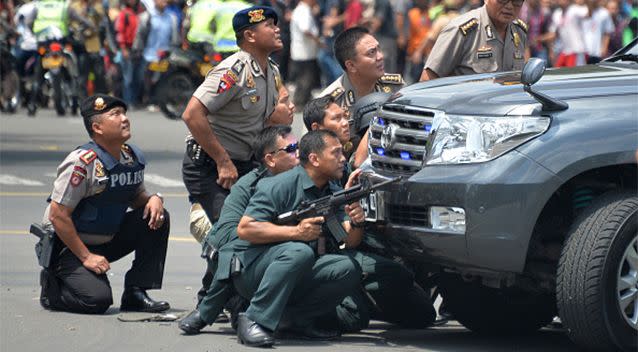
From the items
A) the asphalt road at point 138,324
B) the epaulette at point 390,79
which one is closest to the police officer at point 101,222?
the asphalt road at point 138,324

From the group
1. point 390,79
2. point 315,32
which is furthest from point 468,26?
point 315,32

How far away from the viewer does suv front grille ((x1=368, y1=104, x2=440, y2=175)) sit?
23.4 feet

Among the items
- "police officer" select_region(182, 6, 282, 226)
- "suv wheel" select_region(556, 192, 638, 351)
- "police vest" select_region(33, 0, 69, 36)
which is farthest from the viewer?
"police vest" select_region(33, 0, 69, 36)

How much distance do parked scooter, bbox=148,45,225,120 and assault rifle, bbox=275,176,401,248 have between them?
14.7m

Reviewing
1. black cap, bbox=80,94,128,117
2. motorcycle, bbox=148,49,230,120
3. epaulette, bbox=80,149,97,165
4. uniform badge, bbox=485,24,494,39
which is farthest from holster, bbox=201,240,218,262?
motorcycle, bbox=148,49,230,120

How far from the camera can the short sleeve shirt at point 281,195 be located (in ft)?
24.4

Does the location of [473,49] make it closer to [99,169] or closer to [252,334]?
[99,169]

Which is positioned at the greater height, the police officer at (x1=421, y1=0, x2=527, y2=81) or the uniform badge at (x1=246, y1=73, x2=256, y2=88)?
the police officer at (x1=421, y1=0, x2=527, y2=81)

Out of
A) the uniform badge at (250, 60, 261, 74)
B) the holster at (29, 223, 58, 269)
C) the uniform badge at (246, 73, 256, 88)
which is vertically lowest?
the holster at (29, 223, 58, 269)

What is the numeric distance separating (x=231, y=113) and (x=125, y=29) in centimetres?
1600

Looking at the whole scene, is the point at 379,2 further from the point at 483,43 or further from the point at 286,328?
the point at 286,328

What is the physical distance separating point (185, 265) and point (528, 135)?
4.23m

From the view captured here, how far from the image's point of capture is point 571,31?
24.6 meters

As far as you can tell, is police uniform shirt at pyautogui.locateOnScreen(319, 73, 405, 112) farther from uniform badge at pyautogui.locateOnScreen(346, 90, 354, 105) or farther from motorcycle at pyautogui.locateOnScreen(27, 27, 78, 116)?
motorcycle at pyautogui.locateOnScreen(27, 27, 78, 116)
